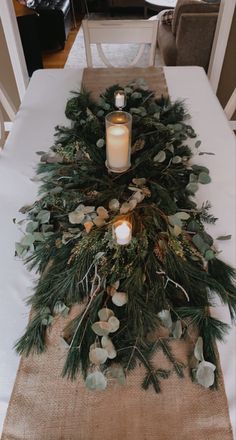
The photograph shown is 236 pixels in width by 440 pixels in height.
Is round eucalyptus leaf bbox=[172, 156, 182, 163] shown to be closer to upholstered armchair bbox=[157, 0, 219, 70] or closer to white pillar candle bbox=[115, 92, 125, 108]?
white pillar candle bbox=[115, 92, 125, 108]

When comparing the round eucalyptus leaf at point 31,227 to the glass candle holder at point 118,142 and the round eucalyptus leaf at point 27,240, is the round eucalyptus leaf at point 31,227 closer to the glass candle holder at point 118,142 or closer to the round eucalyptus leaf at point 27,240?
the round eucalyptus leaf at point 27,240

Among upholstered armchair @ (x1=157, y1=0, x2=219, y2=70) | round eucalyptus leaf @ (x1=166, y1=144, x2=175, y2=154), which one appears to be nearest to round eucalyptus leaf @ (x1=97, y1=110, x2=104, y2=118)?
round eucalyptus leaf @ (x1=166, y1=144, x2=175, y2=154)

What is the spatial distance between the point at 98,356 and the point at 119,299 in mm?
108

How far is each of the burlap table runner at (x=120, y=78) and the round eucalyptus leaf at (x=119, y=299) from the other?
0.93 meters

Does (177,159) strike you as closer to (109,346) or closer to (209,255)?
(209,255)

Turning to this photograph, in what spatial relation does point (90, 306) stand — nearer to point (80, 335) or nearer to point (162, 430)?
point (80, 335)

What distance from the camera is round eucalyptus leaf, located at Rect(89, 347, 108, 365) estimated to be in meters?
0.52

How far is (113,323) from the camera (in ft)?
1.83

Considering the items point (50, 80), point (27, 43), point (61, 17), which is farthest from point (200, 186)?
point (61, 17)

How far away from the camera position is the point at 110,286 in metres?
0.62

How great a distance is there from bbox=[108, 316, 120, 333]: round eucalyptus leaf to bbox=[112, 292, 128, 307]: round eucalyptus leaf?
0.03m

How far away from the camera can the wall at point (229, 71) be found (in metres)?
1.91

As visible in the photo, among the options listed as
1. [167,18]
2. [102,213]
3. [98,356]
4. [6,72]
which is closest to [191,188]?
[102,213]

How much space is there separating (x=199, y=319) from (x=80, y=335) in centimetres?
22
